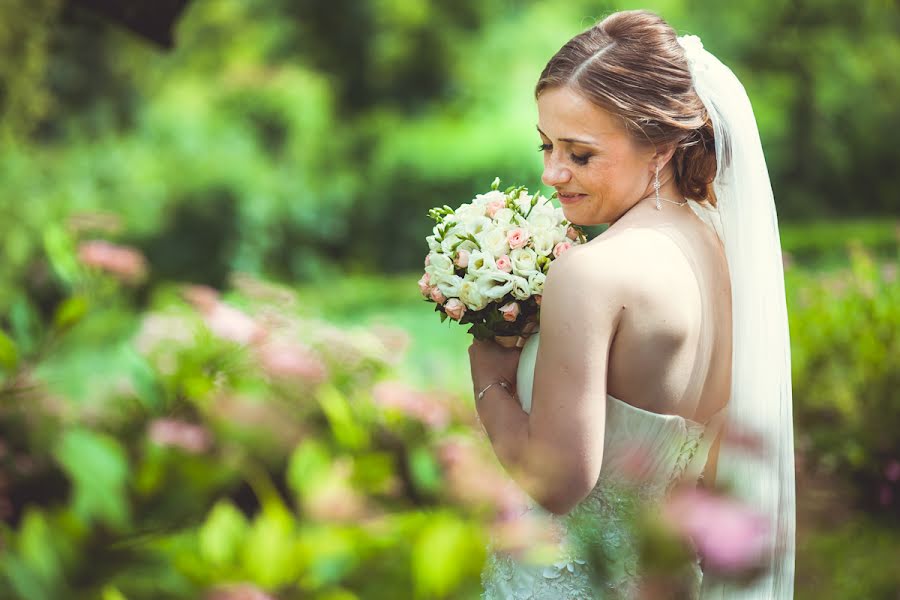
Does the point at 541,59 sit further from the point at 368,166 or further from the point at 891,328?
the point at 891,328

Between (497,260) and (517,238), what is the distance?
0.06 metres

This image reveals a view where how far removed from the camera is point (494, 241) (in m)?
1.82

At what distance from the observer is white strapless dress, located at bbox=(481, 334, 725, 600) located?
1.72m

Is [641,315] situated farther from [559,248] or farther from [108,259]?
[108,259]

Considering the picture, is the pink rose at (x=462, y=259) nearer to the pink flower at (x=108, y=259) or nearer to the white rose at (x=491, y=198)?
the white rose at (x=491, y=198)

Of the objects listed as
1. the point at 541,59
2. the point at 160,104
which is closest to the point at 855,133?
the point at 541,59

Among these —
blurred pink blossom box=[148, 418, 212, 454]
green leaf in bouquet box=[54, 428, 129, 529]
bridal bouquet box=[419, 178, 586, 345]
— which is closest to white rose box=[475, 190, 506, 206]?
bridal bouquet box=[419, 178, 586, 345]

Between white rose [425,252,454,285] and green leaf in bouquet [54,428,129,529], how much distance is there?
875 millimetres

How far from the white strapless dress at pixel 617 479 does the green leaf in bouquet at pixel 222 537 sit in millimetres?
843

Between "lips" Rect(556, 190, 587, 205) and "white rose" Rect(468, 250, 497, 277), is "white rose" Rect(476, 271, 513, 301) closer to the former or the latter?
"white rose" Rect(468, 250, 497, 277)

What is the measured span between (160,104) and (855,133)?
1708cm

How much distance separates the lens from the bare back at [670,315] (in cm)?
161

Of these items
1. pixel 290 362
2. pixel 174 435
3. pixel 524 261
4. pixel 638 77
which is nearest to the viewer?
pixel 638 77

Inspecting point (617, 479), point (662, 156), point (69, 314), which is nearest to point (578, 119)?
point (662, 156)
